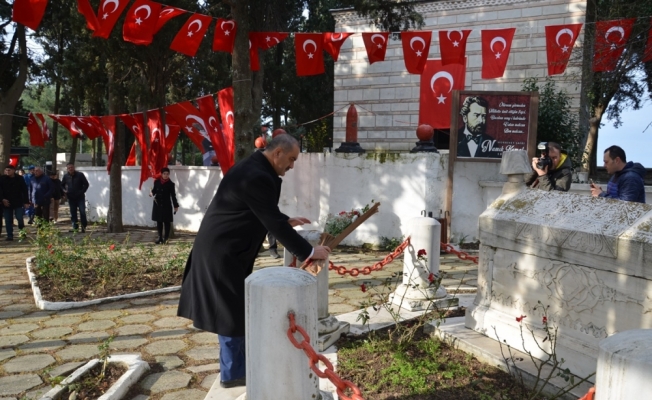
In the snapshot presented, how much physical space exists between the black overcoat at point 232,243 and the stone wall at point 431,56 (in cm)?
1330

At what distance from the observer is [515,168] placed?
15.2 ft

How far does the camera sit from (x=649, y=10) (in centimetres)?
1281

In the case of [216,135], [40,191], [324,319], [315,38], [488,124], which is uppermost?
[315,38]

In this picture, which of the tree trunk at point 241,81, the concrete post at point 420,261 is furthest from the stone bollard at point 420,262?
the tree trunk at point 241,81

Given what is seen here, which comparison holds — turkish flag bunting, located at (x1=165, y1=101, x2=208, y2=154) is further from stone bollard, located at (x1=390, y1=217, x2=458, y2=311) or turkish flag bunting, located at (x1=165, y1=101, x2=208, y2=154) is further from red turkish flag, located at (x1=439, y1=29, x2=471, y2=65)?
stone bollard, located at (x1=390, y1=217, x2=458, y2=311)

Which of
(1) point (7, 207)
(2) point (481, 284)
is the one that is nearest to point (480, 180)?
(2) point (481, 284)

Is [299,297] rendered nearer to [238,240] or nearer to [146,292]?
[238,240]

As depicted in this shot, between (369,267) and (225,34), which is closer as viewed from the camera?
(369,267)

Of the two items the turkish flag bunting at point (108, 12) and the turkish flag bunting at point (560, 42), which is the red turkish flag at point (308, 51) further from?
the turkish flag bunting at point (560, 42)

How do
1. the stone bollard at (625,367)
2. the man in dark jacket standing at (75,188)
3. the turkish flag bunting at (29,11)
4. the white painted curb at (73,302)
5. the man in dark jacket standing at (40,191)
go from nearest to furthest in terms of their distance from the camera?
the stone bollard at (625,367)
the white painted curb at (73,302)
the turkish flag bunting at (29,11)
the man in dark jacket standing at (75,188)
the man in dark jacket standing at (40,191)

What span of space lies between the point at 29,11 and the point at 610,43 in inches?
367

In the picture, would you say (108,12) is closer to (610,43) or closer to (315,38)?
(315,38)

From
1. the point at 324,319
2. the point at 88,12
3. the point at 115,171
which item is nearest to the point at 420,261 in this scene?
the point at 324,319

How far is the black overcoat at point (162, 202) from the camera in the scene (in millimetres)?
11680
